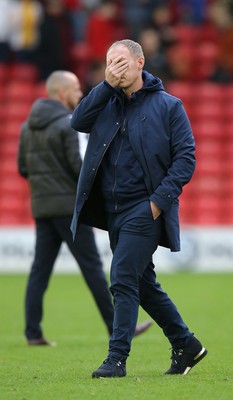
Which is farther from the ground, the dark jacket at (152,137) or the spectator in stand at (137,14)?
the dark jacket at (152,137)

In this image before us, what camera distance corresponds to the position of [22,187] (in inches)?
822

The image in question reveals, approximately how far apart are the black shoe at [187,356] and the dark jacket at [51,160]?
258 cm

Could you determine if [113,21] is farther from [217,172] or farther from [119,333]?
[119,333]

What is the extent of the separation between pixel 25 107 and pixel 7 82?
824mm

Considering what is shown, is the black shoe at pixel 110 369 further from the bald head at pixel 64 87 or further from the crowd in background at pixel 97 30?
the crowd in background at pixel 97 30

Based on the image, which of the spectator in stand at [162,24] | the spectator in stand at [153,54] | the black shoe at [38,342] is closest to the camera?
the black shoe at [38,342]

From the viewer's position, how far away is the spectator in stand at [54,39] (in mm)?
20188

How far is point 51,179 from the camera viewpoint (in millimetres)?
9805

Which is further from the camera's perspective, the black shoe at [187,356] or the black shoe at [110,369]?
the black shoe at [187,356]

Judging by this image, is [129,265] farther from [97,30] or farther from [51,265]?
[97,30]

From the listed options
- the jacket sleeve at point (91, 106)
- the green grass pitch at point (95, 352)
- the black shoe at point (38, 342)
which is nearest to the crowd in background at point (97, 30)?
the green grass pitch at point (95, 352)

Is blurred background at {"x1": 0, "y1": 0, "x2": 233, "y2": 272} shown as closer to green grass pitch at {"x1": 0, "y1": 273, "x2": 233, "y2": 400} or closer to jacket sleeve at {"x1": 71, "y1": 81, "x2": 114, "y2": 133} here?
green grass pitch at {"x1": 0, "y1": 273, "x2": 233, "y2": 400}

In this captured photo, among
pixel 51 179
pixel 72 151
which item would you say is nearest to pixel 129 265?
pixel 72 151

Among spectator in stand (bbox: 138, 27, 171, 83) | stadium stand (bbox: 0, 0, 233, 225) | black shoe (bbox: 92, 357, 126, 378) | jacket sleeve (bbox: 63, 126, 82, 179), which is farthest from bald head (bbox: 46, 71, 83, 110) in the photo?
stadium stand (bbox: 0, 0, 233, 225)
